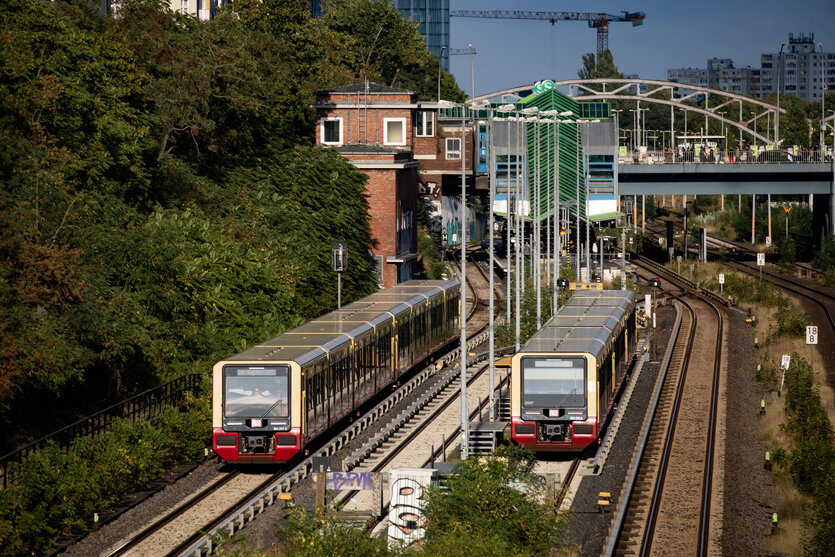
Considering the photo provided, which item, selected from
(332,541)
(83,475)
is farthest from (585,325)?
(332,541)

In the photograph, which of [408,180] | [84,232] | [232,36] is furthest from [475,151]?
[84,232]

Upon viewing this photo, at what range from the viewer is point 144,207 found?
42031 millimetres

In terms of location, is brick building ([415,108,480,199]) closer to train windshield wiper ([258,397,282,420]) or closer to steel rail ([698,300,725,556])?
steel rail ([698,300,725,556])

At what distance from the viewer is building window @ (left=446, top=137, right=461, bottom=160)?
3317 inches

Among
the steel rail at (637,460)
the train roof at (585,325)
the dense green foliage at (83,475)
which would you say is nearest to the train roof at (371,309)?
the train roof at (585,325)

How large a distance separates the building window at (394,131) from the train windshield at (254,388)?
3845 cm

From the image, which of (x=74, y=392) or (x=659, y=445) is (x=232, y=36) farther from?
(x=659, y=445)

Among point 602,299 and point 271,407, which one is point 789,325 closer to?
point 602,299

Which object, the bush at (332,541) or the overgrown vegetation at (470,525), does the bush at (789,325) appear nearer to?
the overgrown vegetation at (470,525)

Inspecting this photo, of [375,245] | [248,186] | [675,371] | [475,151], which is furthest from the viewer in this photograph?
[475,151]

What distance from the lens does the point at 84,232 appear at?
32688 millimetres

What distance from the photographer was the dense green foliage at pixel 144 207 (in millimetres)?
27906

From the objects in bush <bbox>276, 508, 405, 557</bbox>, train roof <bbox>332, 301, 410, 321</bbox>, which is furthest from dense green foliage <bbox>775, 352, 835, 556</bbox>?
train roof <bbox>332, 301, 410, 321</bbox>

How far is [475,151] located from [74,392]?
64397 millimetres
